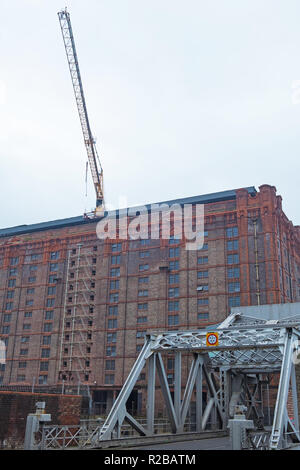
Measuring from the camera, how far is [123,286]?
71938 mm

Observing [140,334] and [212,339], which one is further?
[140,334]

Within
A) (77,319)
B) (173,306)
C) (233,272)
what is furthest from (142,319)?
(233,272)

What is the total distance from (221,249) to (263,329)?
4270 cm

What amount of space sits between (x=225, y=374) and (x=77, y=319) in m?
44.4

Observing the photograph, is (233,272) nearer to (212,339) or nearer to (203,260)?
(203,260)

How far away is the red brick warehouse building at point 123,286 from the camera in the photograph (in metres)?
64.7

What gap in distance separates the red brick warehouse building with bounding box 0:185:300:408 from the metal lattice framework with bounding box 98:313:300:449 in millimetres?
27947

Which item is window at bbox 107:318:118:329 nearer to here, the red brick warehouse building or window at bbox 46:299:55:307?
the red brick warehouse building

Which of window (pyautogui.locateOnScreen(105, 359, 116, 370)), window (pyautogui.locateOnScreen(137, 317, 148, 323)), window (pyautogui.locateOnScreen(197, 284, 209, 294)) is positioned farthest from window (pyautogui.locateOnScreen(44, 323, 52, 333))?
window (pyautogui.locateOnScreen(197, 284, 209, 294))

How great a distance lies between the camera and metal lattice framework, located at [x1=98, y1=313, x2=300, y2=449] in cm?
2094

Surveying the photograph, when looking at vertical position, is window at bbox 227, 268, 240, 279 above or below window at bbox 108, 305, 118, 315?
above

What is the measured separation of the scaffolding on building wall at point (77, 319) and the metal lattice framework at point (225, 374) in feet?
127

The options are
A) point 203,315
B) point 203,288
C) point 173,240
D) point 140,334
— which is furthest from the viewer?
point 173,240
